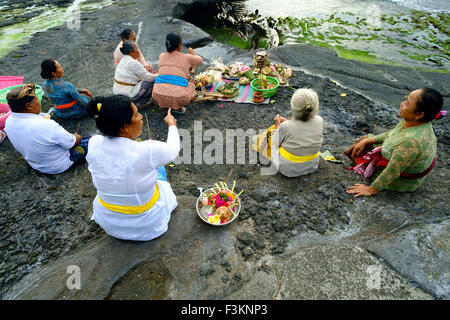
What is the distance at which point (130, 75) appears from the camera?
17.5 ft

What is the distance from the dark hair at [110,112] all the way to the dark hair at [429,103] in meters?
3.06

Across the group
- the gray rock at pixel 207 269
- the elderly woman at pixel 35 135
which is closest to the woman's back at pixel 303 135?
the gray rock at pixel 207 269

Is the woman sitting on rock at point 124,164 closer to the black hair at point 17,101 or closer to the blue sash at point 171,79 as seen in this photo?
the black hair at point 17,101

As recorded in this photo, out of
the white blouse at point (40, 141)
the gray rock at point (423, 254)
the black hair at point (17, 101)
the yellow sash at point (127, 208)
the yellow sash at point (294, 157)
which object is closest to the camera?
the gray rock at point (423, 254)

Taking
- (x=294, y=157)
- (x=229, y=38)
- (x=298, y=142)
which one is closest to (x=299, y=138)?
(x=298, y=142)

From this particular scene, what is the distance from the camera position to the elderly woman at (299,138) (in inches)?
129

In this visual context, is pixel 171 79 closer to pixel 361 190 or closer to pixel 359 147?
pixel 359 147

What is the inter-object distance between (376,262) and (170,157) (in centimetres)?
242

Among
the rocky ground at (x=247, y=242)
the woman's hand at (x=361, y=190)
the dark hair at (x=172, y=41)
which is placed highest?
the dark hair at (x=172, y=41)

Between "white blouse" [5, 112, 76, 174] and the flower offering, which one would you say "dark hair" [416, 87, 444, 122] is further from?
"white blouse" [5, 112, 76, 174]

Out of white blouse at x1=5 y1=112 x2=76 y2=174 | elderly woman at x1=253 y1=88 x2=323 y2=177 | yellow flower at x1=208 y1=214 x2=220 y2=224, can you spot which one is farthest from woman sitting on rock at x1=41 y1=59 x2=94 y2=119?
elderly woman at x1=253 y1=88 x2=323 y2=177

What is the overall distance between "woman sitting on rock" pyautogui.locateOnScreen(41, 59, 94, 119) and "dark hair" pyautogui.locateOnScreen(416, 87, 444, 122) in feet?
18.2

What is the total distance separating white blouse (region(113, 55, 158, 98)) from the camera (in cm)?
520

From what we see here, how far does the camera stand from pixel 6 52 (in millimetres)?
8477
